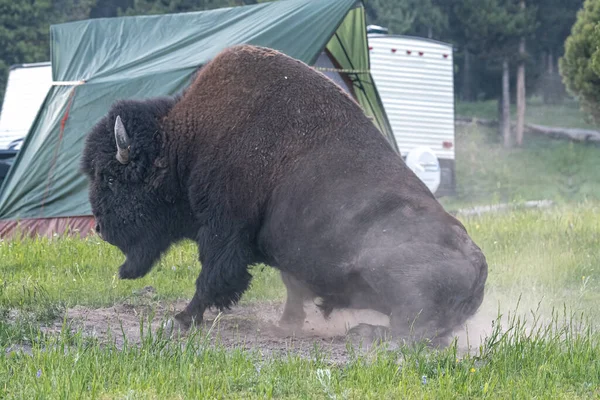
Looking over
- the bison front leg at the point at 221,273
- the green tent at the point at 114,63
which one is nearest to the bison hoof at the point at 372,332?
the bison front leg at the point at 221,273

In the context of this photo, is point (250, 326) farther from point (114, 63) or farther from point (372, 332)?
point (114, 63)

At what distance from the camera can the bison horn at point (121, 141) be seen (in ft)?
19.7

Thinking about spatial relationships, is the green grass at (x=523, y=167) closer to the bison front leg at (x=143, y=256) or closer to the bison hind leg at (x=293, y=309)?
the bison hind leg at (x=293, y=309)

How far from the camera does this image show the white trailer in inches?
722

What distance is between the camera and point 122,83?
10219 millimetres

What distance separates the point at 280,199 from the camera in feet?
18.9

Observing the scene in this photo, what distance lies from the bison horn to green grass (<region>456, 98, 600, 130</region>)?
1410 inches

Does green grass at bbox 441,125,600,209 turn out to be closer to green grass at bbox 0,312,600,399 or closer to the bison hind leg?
the bison hind leg

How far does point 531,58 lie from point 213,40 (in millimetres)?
30044

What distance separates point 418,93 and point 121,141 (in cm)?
1613

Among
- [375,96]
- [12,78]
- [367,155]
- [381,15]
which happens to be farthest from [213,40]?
[381,15]

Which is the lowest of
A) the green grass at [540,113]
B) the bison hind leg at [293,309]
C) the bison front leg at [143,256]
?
the green grass at [540,113]

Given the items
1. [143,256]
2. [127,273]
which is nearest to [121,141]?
[143,256]

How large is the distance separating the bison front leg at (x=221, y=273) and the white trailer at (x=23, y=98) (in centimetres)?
1318
